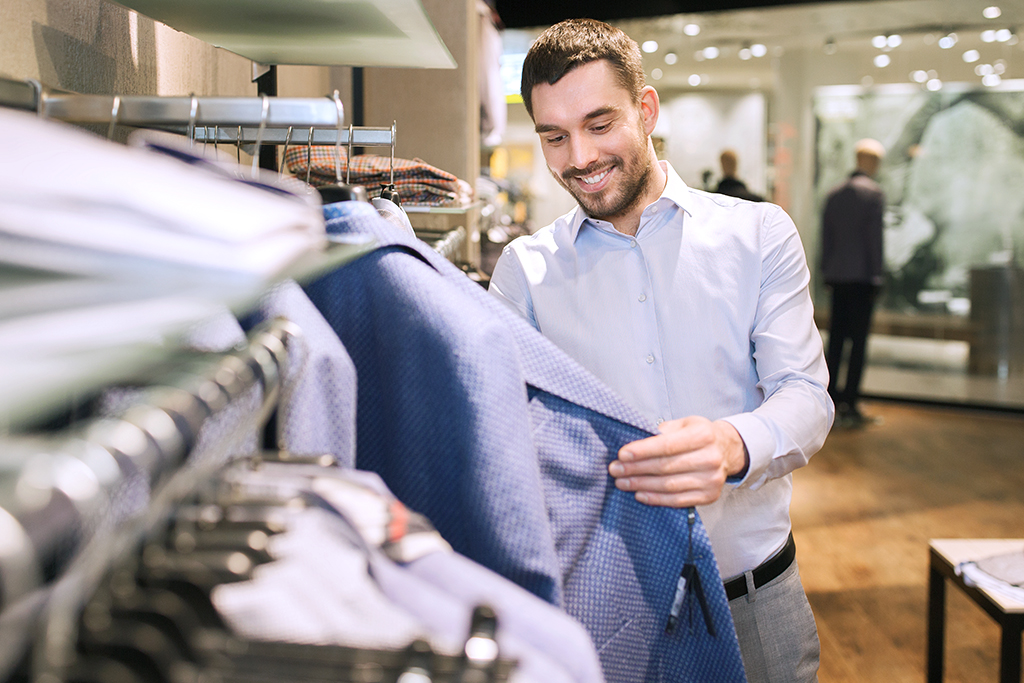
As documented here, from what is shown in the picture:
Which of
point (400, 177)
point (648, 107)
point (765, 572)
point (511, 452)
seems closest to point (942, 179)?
point (648, 107)

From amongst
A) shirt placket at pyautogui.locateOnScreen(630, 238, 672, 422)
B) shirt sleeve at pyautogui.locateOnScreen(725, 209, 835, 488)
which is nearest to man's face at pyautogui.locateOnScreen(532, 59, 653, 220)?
shirt placket at pyautogui.locateOnScreen(630, 238, 672, 422)

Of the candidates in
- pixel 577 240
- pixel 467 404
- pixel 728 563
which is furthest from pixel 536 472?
pixel 577 240

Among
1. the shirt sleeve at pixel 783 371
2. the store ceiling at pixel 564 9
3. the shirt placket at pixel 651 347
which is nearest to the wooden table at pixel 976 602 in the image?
the shirt sleeve at pixel 783 371

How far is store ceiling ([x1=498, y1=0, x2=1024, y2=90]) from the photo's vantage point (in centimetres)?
588

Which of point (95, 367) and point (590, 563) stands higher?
point (95, 367)

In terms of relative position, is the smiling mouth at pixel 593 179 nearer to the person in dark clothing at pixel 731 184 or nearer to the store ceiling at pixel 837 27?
the person in dark clothing at pixel 731 184

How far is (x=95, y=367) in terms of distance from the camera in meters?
0.28

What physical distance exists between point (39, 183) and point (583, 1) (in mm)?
6372

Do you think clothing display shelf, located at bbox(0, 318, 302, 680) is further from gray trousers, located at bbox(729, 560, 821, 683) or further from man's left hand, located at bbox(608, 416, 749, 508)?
gray trousers, located at bbox(729, 560, 821, 683)

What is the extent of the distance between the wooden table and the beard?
1239mm

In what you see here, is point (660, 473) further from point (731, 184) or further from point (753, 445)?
point (731, 184)

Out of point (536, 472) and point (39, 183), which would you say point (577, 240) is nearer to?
point (536, 472)

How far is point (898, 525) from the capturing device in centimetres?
369

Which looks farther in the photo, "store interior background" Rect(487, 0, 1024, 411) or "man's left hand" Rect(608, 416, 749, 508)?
"store interior background" Rect(487, 0, 1024, 411)
